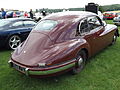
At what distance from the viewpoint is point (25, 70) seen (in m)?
3.10

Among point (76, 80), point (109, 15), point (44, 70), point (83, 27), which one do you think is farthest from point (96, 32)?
point (109, 15)

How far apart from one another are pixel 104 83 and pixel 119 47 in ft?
9.60

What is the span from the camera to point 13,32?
5941mm

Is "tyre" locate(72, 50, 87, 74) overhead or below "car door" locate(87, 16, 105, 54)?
below

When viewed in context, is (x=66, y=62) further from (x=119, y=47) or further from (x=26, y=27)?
(x=26, y=27)

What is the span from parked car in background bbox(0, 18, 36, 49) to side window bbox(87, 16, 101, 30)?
290cm

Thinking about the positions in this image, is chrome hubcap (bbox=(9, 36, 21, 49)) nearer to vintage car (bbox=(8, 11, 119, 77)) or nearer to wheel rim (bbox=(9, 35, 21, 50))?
wheel rim (bbox=(9, 35, 21, 50))

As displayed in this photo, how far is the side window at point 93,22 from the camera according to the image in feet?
14.7

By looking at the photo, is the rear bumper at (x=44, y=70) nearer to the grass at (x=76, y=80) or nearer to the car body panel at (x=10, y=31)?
the grass at (x=76, y=80)

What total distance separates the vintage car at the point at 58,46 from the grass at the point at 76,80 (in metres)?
0.28

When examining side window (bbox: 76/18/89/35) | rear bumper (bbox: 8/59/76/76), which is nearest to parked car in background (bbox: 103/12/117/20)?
side window (bbox: 76/18/89/35)

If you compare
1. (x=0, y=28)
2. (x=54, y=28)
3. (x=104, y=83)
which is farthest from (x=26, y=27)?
(x=104, y=83)

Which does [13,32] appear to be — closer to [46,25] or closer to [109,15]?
[46,25]

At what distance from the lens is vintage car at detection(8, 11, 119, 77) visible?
10.2ft
